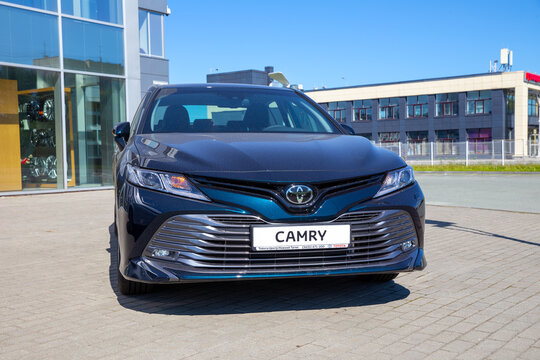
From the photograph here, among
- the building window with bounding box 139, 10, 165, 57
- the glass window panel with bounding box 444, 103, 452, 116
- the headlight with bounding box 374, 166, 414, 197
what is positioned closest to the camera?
the headlight with bounding box 374, 166, 414, 197

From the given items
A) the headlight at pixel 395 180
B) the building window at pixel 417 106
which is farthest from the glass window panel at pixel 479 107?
the headlight at pixel 395 180

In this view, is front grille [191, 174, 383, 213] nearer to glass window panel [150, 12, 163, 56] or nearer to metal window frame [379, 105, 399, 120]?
glass window panel [150, 12, 163, 56]

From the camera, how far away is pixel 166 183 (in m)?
3.42

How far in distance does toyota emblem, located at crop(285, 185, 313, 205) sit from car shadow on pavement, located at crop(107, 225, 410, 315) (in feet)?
2.73

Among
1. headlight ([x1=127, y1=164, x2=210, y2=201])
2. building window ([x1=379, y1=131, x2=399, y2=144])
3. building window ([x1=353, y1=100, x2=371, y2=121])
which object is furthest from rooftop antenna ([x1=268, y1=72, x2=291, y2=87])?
building window ([x1=353, y1=100, x2=371, y2=121])

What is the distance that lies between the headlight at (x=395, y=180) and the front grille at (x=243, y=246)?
0.46ft

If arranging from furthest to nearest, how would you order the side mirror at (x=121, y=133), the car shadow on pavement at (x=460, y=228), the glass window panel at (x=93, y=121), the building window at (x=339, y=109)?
the building window at (x=339, y=109), the glass window panel at (x=93, y=121), the car shadow on pavement at (x=460, y=228), the side mirror at (x=121, y=133)

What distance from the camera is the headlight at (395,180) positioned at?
3.60 m

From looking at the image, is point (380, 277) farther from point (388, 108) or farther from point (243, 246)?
point (388, 108)

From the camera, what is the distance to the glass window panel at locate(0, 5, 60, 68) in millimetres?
14500

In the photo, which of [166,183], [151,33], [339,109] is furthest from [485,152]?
[166,183]

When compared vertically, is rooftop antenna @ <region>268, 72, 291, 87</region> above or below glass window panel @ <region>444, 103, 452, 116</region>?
below

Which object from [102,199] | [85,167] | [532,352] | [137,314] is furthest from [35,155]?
[532,352]

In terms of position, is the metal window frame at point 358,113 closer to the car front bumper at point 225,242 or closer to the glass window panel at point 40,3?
the glass window panel at point 40,3
